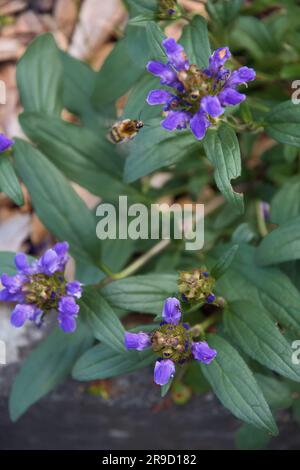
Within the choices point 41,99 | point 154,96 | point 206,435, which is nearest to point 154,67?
point 154,96

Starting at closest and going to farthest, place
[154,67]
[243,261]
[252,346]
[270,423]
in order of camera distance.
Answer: [154,67] < [270,423] < [252,346] < [243,261]

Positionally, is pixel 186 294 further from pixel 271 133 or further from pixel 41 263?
pixel 271 133

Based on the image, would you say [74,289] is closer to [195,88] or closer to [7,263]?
[7,263]

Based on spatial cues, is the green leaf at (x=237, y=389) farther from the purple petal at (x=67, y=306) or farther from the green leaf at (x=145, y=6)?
the green leaf at (x=145, y=6)

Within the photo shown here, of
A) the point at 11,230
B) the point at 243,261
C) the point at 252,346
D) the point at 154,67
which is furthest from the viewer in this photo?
the point at 11,230
